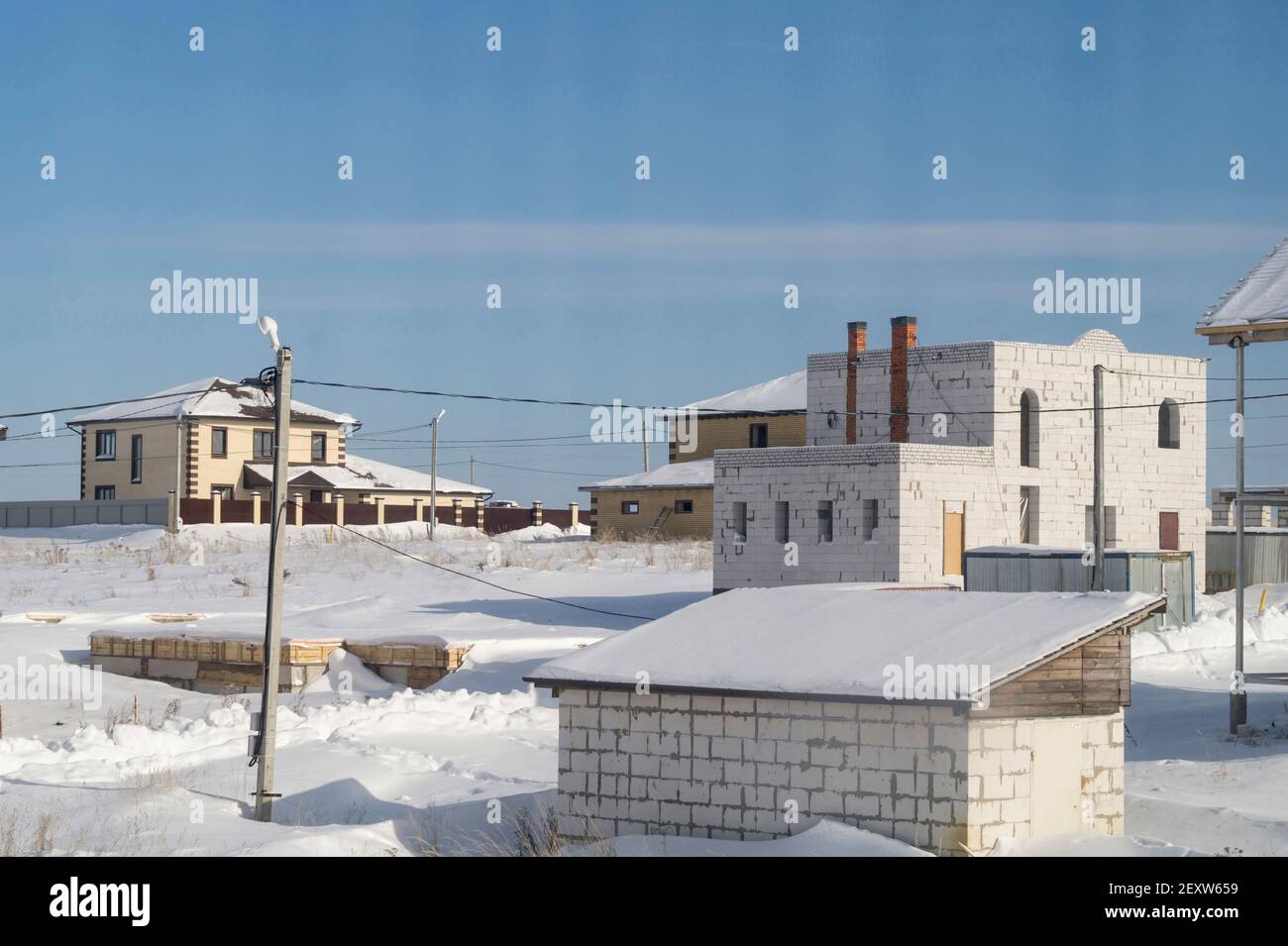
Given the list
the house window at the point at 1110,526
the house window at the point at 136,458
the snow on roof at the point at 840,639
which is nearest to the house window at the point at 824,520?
the house window at the point at 1110,526

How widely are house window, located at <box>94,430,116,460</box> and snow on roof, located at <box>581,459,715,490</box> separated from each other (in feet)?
76.1

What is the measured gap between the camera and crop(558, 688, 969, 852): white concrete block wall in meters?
13.5

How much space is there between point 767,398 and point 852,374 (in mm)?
23199

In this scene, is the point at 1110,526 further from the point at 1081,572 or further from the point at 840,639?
the point at 840,639

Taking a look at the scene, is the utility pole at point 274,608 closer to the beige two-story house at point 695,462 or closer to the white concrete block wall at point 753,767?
→ the white concrete block wall at point 753,767

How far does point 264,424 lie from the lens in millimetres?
71312

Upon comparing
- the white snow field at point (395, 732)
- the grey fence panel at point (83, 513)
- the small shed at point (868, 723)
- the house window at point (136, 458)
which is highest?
the house window at point (136, 458)

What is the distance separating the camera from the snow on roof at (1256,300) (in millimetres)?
20938

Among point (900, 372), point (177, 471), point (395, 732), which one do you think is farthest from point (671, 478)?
point (395, 732)

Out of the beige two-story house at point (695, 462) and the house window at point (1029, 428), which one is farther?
the beige two-story house at point (695, 462)

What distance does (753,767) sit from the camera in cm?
1442

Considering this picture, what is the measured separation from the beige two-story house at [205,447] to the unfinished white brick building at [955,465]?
31.6 m

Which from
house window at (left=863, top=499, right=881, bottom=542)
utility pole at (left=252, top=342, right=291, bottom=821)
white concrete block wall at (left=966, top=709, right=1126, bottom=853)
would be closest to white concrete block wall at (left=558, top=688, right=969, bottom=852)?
white concrete block wall at (left=966, top=709, right=1126, bottom=853)
